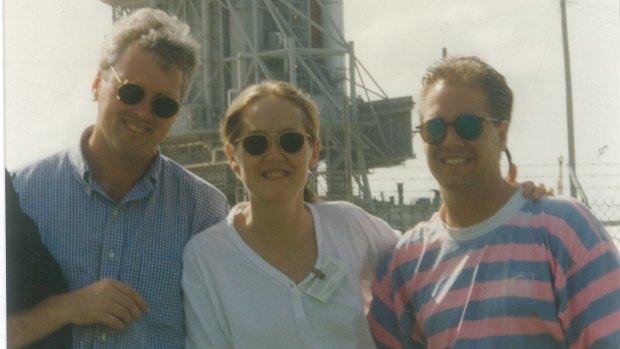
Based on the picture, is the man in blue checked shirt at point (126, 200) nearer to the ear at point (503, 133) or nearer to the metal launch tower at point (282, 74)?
the ear at point (503, 133)

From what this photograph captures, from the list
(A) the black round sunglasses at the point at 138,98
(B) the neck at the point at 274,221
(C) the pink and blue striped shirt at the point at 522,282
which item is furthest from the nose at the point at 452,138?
(A) the black round sunglasses at the point at 138,98

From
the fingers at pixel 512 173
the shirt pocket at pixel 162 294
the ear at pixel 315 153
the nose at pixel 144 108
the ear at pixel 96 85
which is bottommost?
the shirt pocket at pixel 162 294

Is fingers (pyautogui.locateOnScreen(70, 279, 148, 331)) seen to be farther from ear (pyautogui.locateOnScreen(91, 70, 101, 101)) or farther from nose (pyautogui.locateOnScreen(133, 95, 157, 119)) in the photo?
ear (pyautogui.locateOnScreen(91, 70, 101, 101))

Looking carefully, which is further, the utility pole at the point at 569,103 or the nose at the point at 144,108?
the utility pole at the point at 569,103

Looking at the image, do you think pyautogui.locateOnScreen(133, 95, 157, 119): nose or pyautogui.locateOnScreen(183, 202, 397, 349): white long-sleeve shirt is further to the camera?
pyautogui.locateOnScreen(133, 95, 157, 119): nose

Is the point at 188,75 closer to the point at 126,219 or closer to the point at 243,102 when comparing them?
the point at 243,102

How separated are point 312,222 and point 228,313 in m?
0.60

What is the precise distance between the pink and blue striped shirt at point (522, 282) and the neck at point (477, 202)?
1.7 inches

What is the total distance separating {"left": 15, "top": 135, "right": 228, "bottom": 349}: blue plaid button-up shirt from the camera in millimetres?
3762

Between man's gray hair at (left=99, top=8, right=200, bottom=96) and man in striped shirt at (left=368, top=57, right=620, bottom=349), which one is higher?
man's gray hair at (left=99, top=8, right=200, bottom=96)

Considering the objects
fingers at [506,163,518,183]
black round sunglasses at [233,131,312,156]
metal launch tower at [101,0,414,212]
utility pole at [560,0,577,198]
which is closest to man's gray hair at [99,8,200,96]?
black round sunglasses at [233,131,312,156]

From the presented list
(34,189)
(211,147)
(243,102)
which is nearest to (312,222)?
(243,102)

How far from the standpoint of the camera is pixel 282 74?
33938mm

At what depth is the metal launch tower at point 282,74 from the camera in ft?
109
